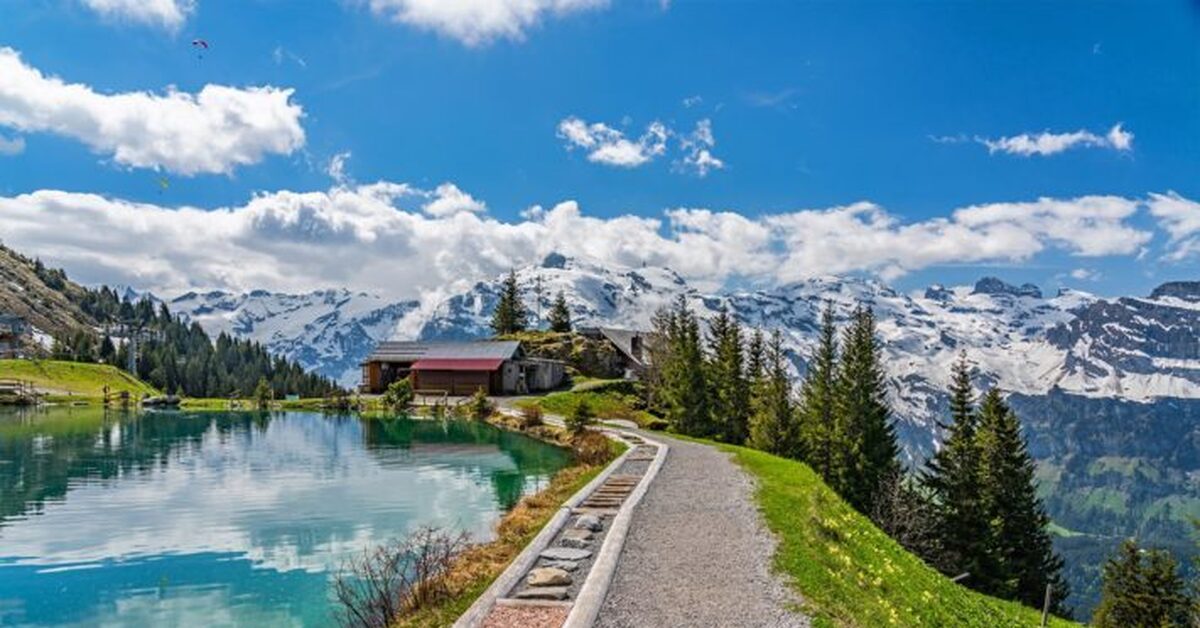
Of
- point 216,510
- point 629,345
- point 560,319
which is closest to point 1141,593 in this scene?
point 216,510

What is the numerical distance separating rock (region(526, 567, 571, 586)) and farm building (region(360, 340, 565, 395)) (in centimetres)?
7549

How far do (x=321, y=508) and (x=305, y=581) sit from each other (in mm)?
10894

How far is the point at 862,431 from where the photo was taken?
51688 millimetres

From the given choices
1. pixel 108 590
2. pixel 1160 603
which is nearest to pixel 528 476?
pixel 108 590

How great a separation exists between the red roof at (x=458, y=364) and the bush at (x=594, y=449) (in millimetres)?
43031

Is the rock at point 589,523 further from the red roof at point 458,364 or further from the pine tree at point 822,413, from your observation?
the red roof at point 458,364

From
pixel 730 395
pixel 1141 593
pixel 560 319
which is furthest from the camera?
pixel 560 319

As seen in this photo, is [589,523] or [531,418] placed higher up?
[531,418]

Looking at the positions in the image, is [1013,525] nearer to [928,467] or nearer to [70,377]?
[928,467]

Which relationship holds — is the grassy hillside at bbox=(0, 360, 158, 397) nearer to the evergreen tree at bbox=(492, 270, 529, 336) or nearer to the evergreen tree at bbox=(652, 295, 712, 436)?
the evergreen tree at bbox=(492, 270, 529, 336)

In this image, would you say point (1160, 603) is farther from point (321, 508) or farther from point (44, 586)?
point (44, 586)

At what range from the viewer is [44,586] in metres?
21.0

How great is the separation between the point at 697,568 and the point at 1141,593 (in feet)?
142

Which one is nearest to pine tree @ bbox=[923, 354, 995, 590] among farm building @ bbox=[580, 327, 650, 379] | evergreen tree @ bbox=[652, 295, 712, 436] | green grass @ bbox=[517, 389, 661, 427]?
evergreen tree @ bbox=[652, 295, 712, 436]
